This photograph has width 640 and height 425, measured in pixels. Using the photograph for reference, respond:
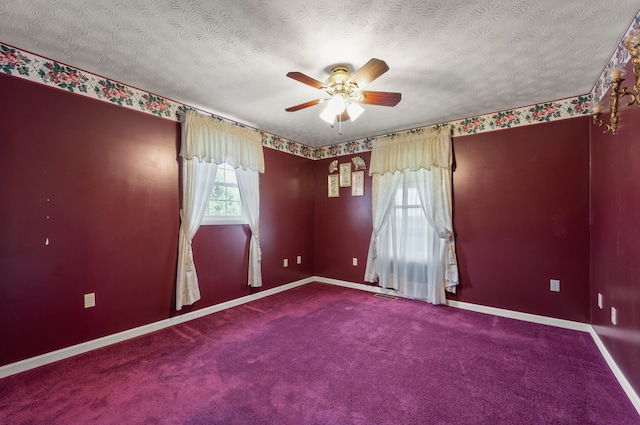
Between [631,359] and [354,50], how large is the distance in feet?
9.44

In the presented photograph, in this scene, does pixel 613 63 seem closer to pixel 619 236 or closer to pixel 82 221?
pixel 619 236

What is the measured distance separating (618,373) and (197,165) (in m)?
4.21

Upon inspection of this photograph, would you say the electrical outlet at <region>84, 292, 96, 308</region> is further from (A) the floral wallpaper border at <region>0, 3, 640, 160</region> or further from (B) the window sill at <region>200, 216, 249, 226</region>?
(A) the floral wallpaper border at <region>0, 3, 640, 160</region>

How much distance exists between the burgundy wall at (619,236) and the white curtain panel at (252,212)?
360 centimetres

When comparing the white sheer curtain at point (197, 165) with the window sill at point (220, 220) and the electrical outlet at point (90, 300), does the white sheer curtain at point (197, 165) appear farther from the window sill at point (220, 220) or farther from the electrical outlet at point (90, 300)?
the electrical outlet at point (90, 300)

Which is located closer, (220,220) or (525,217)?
(525,217)

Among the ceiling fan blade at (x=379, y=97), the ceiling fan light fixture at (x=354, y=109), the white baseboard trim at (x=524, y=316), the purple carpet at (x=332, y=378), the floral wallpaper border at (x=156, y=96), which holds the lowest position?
the purple carpet at (x=332, y=378)

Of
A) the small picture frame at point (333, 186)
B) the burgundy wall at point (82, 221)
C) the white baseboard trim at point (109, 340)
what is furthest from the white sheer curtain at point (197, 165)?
the small picture frame at point (333, 186)

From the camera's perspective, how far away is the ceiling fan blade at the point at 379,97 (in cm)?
224

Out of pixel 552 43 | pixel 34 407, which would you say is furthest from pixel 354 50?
pixel 34 407

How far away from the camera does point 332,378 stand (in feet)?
6.91

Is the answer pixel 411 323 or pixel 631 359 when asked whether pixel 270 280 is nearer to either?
pixel 411 323

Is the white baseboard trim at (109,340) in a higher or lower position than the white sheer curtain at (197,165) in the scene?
lower

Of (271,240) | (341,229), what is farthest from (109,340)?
(341,229)
